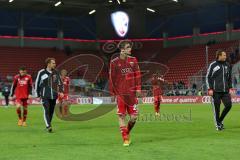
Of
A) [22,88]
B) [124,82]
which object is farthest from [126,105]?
[22,88]

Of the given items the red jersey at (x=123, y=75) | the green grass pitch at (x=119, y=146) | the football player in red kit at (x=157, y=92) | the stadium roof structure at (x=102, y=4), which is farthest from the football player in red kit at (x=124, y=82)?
the stadium roof structure at (x=102, y=4)

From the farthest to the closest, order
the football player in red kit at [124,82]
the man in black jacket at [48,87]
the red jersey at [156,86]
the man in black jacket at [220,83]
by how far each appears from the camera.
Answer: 1. the red jersey at [156,86]
2. the man in black jacket at [48,87]
3. the man in black jacket at [220,83]
4. the football player in red kit at [124,82]

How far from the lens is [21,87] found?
59.0 feet

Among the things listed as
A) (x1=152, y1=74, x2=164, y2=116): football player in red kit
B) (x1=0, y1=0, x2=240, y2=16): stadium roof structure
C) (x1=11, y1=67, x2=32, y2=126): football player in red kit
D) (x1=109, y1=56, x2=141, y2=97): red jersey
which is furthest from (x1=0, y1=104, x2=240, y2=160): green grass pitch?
(x1=0, y1=0, x2=240, y2=16): stadium roof structure

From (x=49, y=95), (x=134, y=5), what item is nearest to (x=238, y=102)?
(x=134, y=5)

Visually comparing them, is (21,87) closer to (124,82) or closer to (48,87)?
(48,87)

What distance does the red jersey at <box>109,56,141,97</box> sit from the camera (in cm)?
1065

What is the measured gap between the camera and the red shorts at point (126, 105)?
10.7 m

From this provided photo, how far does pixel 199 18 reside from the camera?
58844 millimetres

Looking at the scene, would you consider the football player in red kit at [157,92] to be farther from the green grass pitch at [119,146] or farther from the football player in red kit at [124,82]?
the football player in red kit at [124,82]

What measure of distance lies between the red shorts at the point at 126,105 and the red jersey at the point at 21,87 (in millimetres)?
7999

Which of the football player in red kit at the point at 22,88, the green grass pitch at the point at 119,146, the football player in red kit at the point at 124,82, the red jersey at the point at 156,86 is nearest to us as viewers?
the green grass pitch at the point at 119,146

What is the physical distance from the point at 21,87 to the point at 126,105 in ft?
26.6

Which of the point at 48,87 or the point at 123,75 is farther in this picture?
the point at 48,87
